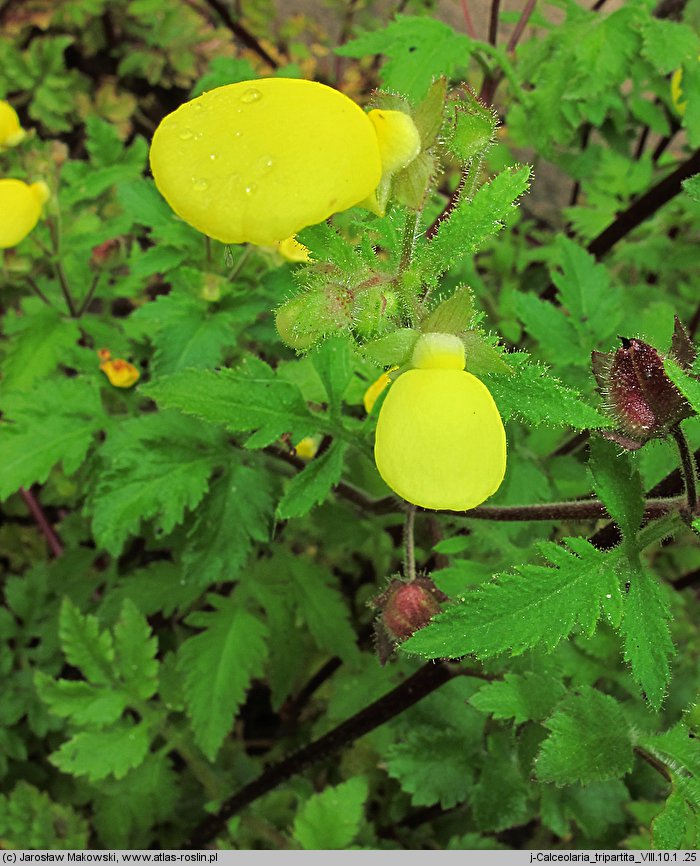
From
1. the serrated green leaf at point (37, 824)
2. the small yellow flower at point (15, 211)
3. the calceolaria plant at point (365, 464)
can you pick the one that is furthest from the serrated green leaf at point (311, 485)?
the serrated green leaf at point (37, 824)

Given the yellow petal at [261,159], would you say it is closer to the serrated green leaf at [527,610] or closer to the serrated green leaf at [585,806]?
the serrated green leaf at [527,610]

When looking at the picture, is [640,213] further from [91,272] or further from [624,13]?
[91,272]

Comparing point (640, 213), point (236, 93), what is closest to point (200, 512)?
point (236, 93)

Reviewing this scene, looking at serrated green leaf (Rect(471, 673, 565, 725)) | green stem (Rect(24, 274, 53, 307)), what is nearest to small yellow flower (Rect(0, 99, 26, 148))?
green stem (Rect(24, 274, 53, 307))

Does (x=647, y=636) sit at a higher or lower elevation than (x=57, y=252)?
higher

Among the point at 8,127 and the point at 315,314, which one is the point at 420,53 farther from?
the point at 315,314

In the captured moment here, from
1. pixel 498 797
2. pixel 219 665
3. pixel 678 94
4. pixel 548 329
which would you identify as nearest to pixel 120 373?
pixel 219 665

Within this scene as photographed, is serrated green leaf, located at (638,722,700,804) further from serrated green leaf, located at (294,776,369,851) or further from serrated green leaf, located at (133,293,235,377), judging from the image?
serrated green leaf, located at (133,293,235,377)
